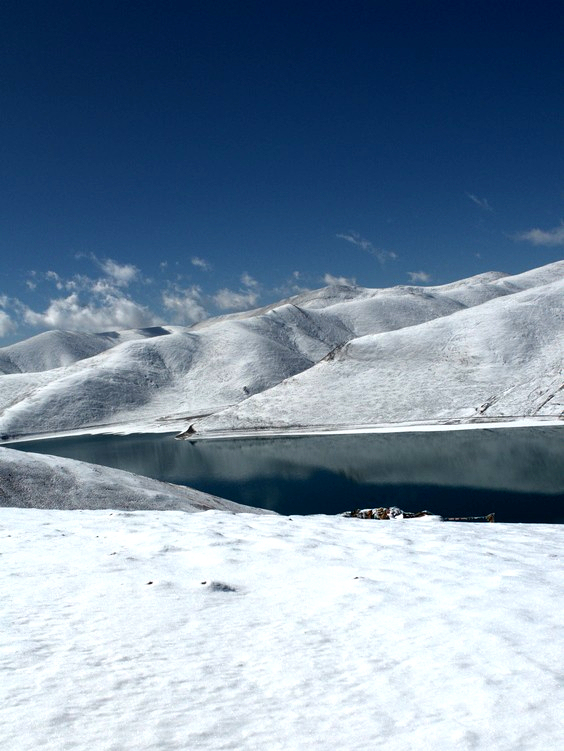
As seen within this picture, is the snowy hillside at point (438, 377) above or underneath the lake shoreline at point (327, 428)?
above

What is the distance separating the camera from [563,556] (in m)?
13.5

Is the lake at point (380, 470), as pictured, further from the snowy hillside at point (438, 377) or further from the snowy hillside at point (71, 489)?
the snowy hillside at point (71, 489)

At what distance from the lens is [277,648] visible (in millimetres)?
7477

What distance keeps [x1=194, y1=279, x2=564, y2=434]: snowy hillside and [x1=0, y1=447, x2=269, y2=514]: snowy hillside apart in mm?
74991

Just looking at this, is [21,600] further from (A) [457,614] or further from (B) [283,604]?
(A) [457,614]

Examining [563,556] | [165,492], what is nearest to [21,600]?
[563,556]

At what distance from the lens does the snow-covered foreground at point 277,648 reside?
17.9ft

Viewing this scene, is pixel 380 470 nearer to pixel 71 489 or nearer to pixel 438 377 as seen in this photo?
pixel 71 489

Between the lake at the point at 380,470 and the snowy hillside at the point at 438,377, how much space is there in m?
10.9

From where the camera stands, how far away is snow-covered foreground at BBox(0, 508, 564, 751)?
17.9 feet

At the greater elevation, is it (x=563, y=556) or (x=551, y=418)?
(x=551, y=418)

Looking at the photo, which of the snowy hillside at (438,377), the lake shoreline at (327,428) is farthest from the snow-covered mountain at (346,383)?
the lake shoreline at (327,428)

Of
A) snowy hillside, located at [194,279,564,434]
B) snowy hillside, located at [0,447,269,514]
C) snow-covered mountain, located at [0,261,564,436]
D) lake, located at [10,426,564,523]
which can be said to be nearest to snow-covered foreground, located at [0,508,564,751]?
snowy hillside, located at [0,447,269,514]

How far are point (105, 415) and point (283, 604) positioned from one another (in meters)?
155
